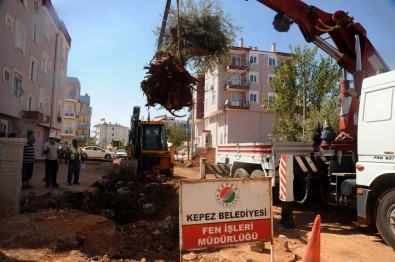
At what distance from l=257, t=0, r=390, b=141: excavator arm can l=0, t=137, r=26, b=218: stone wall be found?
21.3 ft

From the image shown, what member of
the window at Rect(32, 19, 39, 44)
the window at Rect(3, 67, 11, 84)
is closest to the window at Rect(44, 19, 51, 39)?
the window at Rect(32, 19, 39, 44)

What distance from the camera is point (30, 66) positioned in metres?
23.8

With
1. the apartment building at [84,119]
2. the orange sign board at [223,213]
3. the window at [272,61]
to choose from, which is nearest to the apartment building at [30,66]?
the orange sign board at [223,213]

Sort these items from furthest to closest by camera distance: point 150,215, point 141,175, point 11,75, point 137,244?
point 11,75
point 141,175
point 150,215
point 137,244

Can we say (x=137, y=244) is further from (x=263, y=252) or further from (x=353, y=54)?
(x=353, y=54)

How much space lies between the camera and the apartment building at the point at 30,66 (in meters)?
19.2

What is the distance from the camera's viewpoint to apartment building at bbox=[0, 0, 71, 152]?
19.2 m

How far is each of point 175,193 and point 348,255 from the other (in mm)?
7318

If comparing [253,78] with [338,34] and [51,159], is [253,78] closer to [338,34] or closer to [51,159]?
[51,159]

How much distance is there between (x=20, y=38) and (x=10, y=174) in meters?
17.0

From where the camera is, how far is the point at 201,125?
59.2 meters

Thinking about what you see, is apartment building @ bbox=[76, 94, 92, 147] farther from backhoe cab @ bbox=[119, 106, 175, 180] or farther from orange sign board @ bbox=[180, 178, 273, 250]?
orange sign board @ bbox=[180, 178, 273, 250]

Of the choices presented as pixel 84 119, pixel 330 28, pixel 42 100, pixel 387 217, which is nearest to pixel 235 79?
pixel 42 100

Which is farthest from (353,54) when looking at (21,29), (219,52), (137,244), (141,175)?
(21,29)
